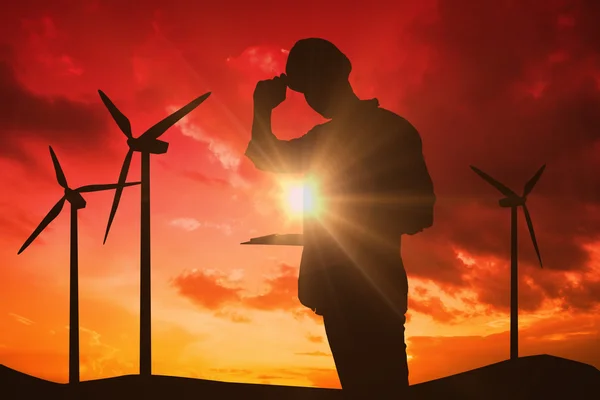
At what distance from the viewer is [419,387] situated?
19.5m

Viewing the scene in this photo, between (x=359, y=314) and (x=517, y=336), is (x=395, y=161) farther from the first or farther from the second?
(x=517, y=336)

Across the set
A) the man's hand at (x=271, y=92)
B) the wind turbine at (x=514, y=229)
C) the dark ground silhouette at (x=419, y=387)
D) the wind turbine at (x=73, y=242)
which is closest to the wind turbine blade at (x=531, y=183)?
the wind turbine at (x=514, y=229)

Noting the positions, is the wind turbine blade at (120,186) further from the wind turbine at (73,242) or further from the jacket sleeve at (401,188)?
the jacket sleeve at (401,188)

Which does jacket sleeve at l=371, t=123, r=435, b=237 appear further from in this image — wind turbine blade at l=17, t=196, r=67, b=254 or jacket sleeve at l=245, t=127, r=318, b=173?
wind turbine blade at l=17, t=196, r=67, b=254

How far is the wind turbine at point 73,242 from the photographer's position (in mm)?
18750

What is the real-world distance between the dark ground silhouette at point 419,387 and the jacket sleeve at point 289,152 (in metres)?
4.29

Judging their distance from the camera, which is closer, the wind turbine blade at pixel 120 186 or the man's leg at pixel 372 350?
the man's leg at pixel 372 350

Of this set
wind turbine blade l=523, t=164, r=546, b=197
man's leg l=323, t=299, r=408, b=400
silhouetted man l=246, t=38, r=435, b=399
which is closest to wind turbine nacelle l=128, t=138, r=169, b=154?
silhouetted man l=246, t=38, r=435, b=399

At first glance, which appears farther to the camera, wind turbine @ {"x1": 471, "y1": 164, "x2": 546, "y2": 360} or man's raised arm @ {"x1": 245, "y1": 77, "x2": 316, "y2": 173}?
wind turbine @ {"x1": 471, "y1": 164, "x2": 546, "y2": 360}

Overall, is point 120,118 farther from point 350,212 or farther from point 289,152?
point 350,212

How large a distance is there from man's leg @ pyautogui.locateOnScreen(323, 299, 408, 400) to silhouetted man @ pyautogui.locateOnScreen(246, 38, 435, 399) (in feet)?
0.05

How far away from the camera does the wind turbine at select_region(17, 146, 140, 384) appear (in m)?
18.8

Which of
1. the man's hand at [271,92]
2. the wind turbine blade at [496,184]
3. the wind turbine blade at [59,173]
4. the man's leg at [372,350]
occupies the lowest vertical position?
the man's leg at [372,350]

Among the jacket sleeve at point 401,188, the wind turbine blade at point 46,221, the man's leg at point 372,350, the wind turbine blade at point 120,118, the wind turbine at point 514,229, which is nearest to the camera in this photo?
the man's leg at point 372,350
